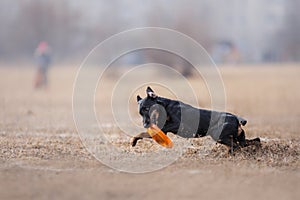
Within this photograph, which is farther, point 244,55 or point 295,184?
point 244,55

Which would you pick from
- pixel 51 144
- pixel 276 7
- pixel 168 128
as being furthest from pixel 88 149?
pixel 276 7

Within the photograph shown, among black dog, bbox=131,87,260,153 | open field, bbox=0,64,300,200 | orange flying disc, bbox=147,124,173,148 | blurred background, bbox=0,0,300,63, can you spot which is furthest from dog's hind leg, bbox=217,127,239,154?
blurred background, bbox=0,0,300,63

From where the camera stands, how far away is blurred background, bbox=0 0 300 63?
163 feet

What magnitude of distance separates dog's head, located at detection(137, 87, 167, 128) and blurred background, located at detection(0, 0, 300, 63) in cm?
3514

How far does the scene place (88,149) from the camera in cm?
1009

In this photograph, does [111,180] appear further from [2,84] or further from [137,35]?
[2,84]

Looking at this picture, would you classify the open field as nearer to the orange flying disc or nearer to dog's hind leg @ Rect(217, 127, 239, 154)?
dog's hind leg @ Rect(217, 127, 239, 154)

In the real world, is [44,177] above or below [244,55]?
below

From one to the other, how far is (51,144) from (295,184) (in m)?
4.72

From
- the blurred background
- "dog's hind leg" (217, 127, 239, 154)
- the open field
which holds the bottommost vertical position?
the open field

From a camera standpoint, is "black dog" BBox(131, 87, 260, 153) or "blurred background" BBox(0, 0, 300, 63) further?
→ "blurred background" BBox(0, 0, 300, 63)

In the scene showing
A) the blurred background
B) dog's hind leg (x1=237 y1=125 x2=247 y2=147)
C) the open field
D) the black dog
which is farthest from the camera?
the blurred background

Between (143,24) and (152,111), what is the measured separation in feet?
133

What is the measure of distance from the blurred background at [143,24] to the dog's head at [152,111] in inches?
1384
